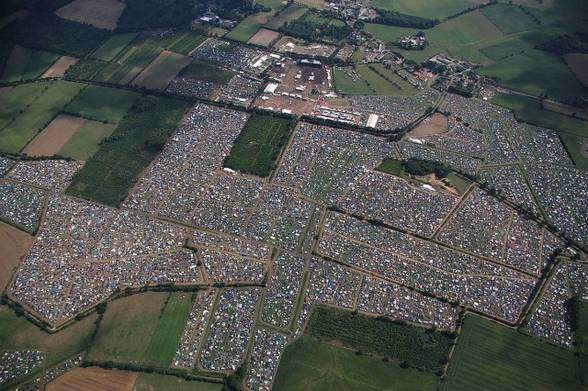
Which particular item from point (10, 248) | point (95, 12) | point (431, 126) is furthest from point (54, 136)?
point (431, 126)

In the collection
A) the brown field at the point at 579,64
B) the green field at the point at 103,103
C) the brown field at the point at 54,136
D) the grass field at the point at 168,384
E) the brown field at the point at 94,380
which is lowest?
the grass field at the point at 168,384

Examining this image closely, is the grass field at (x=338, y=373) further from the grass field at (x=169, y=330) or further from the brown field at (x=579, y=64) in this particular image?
the brown field at (x=579, y=64)

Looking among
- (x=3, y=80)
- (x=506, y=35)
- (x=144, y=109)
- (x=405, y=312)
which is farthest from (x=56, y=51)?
(x=506, y=35)

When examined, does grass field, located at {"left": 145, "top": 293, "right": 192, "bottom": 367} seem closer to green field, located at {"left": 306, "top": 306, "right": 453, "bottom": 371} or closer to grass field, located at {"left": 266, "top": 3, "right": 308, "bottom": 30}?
green field, located at {"left": 306, "top": 306, "right": 453, "bottom": 371}

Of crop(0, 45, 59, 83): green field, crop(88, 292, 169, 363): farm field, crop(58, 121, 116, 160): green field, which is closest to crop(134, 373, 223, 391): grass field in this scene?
crop(88, 292, 169, 363): farm field

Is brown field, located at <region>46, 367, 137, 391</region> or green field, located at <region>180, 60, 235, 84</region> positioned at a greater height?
green field, located at <region>180, 60, 235, 84</region>

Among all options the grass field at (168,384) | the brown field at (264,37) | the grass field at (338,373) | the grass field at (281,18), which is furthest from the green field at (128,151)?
the grass field at (281,18)
